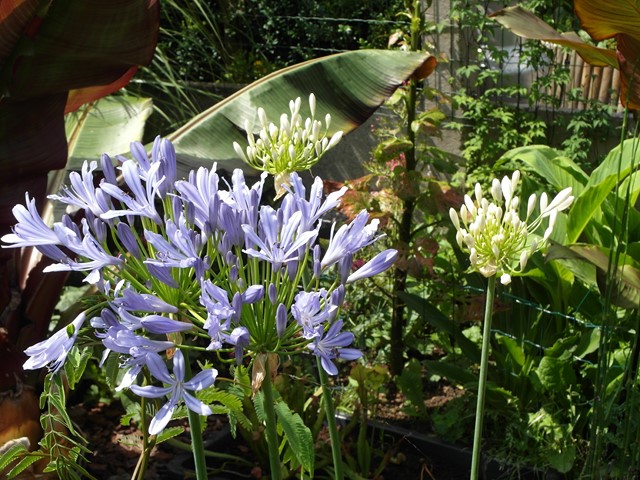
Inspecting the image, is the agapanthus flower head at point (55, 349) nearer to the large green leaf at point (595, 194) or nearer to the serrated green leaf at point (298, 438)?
the serrated green leaf at point (298, 438)

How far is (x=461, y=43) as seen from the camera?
6602 millimetres

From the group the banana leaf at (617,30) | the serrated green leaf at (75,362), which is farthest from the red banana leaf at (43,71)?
the serrated green leaf at (75,362)

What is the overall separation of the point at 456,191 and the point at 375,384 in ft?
3.04

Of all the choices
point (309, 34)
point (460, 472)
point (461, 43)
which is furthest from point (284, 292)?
point (309, 34)

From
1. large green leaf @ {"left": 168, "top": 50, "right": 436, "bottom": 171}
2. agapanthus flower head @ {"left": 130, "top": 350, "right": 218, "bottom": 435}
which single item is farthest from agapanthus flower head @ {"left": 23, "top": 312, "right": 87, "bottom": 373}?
large green leaf @ {"left": 168, "top": 50, "right": 436, "bottom": 171}

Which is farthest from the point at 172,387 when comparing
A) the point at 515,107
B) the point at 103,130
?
the point at 515,107

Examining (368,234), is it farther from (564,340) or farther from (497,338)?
(497,338)

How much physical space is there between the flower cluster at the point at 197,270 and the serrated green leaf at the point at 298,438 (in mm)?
228

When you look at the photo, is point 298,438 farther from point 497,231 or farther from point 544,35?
point 544,35

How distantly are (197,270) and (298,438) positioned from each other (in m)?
0.46

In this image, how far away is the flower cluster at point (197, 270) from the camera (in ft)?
3.75

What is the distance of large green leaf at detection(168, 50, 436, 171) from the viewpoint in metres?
3.51

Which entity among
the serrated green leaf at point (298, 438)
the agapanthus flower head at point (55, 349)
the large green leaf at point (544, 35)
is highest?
the agapanthus flower head at point (55, 349)

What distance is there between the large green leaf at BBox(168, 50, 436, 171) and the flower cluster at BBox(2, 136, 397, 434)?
2.23 metres
